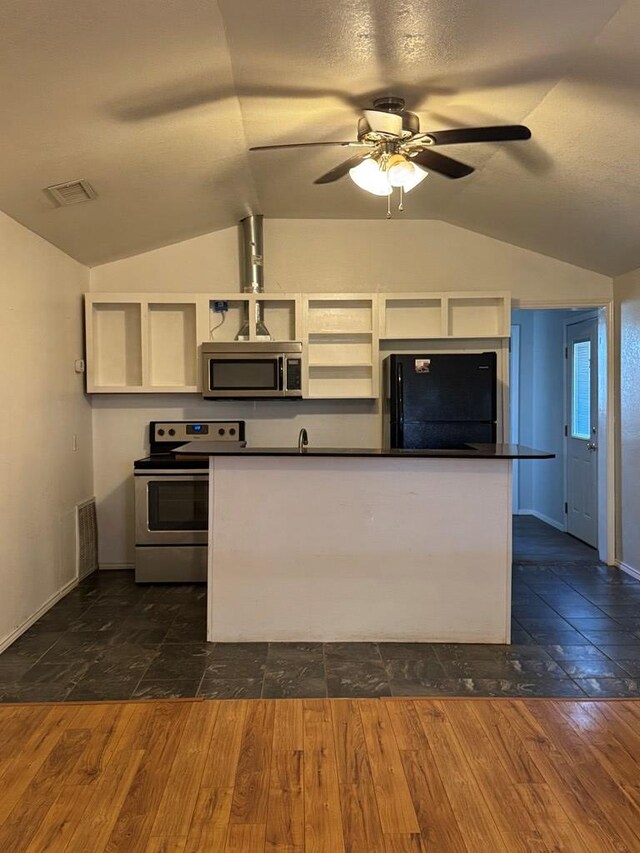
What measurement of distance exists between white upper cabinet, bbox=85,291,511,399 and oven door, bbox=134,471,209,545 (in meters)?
0.70

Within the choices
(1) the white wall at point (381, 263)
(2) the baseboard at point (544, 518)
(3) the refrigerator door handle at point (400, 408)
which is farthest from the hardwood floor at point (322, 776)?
(2) the baseboard at point (544, 518)

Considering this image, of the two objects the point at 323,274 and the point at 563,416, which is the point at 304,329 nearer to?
the point at 323,274

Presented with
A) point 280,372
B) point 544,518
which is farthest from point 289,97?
point 544,518

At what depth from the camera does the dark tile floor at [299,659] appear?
2840 mm

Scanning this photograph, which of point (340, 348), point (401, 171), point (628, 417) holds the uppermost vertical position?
point (401, 171)

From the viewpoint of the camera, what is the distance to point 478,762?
2281 mm

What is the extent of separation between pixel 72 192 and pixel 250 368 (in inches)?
66.1

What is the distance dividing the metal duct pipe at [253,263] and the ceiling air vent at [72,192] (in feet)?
4.66

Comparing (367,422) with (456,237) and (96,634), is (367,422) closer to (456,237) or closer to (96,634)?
(456,237)

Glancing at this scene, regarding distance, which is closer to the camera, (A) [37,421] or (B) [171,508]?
(A) [37,421]

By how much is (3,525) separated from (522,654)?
2.78m

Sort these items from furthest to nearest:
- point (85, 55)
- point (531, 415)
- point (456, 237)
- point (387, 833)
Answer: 1. point (531, 415)
2. point (456, 237)
3. point (85, 55)
4. point (387, 833)

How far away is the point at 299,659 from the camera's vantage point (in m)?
3.15

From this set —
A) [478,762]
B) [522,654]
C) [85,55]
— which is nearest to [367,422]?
[522,654]
